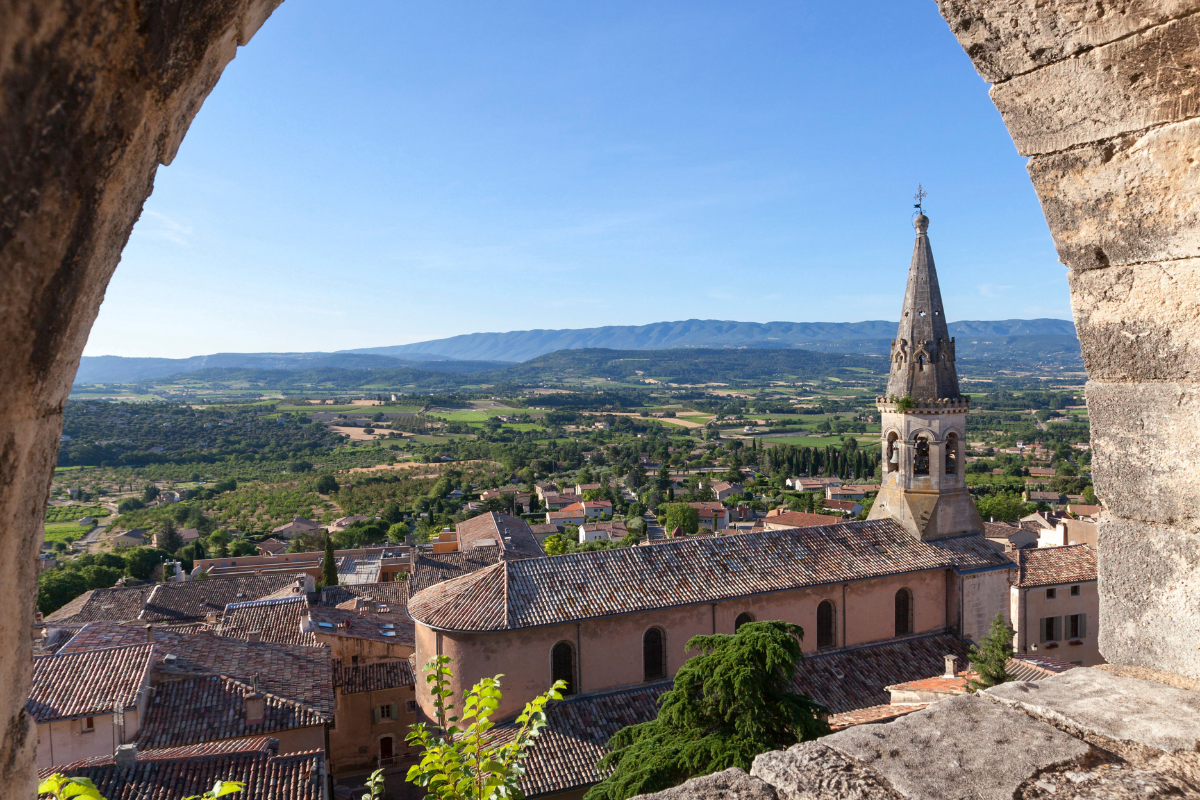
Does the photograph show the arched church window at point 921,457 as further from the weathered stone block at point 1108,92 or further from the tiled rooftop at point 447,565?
the weathered stone block at point 1108,92

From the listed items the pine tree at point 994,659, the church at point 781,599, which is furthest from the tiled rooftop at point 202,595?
the pine tree at point 994,659

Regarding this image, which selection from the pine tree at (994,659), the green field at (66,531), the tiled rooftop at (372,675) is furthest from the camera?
the green field at (66,531)

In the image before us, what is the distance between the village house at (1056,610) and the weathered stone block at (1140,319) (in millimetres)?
22002

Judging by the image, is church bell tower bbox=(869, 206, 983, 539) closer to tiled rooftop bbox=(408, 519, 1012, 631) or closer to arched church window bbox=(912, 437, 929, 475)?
arched church window bbox=(912, 437, 929, 475)

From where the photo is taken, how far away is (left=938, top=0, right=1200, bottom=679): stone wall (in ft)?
7.43

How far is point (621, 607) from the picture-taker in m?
14.7

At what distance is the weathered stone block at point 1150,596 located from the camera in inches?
101

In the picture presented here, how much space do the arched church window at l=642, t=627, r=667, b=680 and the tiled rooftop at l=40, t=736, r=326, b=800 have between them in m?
6.66

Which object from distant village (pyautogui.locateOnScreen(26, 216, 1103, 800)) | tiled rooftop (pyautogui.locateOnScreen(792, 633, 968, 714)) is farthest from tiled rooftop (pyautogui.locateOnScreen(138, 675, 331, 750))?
tiled rooftop (pyautogui.locateOnScreen(792, 633, 968, 714))

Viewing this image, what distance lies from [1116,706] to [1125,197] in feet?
5.98

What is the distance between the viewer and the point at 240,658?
54.3 ft

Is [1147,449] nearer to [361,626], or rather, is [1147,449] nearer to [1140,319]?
[1140,319]

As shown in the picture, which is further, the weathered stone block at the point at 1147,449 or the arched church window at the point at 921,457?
the arched church window at the point at 921,457

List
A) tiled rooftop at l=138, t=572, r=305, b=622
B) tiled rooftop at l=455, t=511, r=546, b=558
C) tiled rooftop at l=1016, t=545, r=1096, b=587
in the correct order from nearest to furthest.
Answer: tiled rooftop at l=1016, t=545, r=1096, b=587 < tiled rooftop at l=138, t=572, r=305, b=622 < tiled rooftop at l=455, t=511, r=546, b=558
